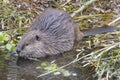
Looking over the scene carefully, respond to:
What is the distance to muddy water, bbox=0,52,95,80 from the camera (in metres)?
4.12

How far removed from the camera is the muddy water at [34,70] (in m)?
4.12

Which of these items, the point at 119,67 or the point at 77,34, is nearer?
the point at 119,67

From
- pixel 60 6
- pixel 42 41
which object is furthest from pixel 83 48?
pixel 60 6

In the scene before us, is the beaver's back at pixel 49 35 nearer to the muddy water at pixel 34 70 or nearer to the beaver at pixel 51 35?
the beaver at pixel 51 35

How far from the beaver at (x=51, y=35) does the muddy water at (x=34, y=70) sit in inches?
4.9

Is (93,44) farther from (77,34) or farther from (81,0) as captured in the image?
(81,0)

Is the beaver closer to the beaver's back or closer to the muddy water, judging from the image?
the beaver's back

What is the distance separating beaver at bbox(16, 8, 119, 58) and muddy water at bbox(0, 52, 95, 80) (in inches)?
4.9

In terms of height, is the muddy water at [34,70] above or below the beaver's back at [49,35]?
below

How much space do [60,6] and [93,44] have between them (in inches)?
47.9

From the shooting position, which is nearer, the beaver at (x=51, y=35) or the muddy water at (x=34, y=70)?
the muddy water at (x=34, y=70)

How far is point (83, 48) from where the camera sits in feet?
16.0

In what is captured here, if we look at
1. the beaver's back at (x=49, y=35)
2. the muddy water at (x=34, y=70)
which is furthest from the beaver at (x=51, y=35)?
the muddy water at (x=34, y=70)

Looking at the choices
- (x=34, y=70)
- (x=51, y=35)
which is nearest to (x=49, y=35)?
(x=51, y=35)
